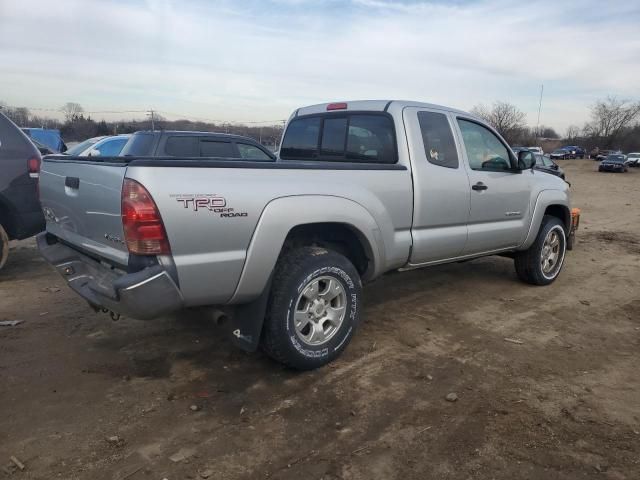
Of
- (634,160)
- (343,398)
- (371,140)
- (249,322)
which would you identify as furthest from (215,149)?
(634,160)

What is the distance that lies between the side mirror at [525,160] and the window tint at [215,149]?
214 inches

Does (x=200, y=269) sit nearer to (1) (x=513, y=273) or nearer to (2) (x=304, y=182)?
(2) (x=304, y=182)

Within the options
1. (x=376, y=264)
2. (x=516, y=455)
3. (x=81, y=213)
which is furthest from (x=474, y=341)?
(x=81, y=213)

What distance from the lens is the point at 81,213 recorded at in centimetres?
330

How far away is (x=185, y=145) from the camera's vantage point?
8695mm

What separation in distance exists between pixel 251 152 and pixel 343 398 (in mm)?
7056

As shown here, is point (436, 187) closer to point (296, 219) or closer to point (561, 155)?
point (296, 219)

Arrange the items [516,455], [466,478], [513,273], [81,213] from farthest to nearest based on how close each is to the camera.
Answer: [513,273] < [81,213] < [516,455] < [466,478]

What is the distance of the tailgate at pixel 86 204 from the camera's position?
9.55ft

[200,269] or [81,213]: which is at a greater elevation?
[81,213]

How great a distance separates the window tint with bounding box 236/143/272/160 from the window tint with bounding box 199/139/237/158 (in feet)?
0.67

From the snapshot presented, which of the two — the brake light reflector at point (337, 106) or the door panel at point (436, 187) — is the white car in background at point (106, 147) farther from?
the door panel at point (436, 187)

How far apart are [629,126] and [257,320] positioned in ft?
298

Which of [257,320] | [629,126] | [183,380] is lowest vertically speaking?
[183,380]
